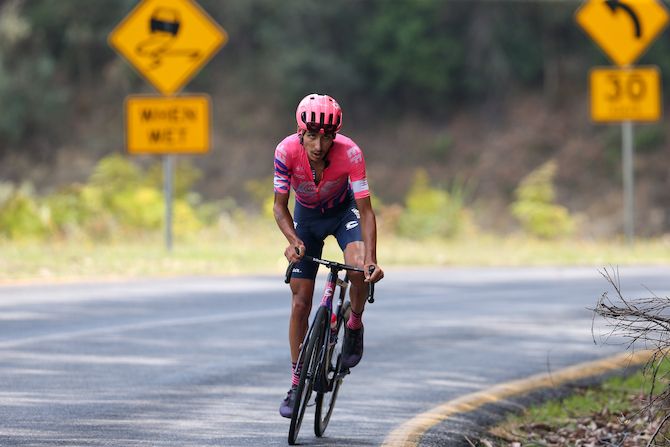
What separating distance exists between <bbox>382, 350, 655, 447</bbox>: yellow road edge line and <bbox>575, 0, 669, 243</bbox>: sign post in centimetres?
1232

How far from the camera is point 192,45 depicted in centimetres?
2230

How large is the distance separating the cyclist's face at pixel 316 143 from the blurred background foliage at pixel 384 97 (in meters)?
34.1

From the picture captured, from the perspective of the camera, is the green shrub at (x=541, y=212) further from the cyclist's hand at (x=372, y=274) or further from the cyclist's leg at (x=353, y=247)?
the cyclist's hand at (x=372, y=274)

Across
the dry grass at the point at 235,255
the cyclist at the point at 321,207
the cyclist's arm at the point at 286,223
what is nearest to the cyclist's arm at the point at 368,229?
the cyclist at the point at 321,207

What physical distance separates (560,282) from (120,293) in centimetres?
579

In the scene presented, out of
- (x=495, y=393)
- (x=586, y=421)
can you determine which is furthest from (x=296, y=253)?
(x=495, y=393)

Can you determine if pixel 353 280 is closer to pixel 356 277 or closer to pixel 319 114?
pixel 356 277

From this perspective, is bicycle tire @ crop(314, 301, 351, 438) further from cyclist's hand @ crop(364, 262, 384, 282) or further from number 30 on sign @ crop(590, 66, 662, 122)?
number 30 on sign @ crop(590, 66, 662, 122)

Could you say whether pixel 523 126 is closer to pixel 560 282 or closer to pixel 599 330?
pixel 560 282

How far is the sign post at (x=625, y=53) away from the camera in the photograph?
79.2ft

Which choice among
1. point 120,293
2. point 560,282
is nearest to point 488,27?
point 560,282

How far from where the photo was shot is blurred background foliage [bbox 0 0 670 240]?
4516 centimetres

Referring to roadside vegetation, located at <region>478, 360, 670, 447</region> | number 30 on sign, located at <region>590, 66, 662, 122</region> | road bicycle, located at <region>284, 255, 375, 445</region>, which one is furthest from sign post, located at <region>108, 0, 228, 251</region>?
road bicycle, located at <region>284, 255, 375, 445</region>

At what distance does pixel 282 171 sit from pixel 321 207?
0.42 m
